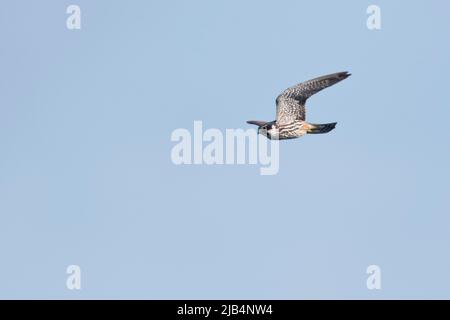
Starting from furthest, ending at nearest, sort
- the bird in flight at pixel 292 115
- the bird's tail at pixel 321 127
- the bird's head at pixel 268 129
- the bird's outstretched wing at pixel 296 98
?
the bird's head at pixel 268 129
the bird in flight at pixel 292 115
the bird's outstretched wing at pixel 296 98
the bird's tail at pixel 321 127

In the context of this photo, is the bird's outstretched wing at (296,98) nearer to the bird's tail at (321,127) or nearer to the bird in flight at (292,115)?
the bird in flight at (292,115)

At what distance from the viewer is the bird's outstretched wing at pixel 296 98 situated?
144ft

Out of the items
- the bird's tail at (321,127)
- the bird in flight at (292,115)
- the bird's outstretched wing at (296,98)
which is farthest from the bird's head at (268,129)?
the bird's tail at (321,127)

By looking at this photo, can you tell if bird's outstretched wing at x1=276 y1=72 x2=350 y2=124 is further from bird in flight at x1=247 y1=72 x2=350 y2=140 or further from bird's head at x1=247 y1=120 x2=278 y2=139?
bird's head at x1=247 y1=120 x2=278 y2=139

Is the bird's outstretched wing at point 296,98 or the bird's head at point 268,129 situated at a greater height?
the bird's outstretched wing at point 296,98

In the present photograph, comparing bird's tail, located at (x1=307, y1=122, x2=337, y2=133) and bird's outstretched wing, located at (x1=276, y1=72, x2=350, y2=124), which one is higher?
bird's outstretched wing, located at (x1=276, y1=72, x2=350, y2=124)

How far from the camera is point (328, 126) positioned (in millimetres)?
43625

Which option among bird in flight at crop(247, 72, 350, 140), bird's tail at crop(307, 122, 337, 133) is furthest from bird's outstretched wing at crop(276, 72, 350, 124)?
bird's tail at crop(307, 122, 337, 133)

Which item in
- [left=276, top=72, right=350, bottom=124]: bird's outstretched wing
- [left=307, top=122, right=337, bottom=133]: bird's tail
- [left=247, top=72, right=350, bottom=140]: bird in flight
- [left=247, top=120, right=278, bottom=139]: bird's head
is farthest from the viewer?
[left=247, top=120, right=278, bottom=139]: bird's head

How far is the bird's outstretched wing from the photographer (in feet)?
144
